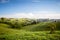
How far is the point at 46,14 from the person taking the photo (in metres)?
5.41

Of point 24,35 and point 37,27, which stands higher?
point 37,27

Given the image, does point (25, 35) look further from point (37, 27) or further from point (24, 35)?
point (37, 27)

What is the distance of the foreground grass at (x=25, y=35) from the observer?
519 cm

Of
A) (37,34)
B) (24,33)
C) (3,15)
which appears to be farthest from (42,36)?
(3,15)

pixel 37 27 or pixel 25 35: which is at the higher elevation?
pixel 37 27

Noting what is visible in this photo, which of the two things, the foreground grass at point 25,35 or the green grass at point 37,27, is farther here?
the green grass at point 37,27

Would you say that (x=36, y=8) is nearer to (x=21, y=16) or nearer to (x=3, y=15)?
(x=21, y=16)

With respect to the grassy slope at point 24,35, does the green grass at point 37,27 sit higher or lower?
higher

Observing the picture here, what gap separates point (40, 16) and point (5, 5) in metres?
1.36

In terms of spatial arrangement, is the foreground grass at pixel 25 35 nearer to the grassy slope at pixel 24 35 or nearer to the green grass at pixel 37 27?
the grassy slope at pixel 24 35

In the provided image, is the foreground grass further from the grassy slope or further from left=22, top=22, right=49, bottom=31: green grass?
left=22, top=22, right=49, bottom=31: green grass

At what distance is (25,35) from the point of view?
5234 mm

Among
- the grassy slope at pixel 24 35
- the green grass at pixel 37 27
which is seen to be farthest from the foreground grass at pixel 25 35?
the green grass at pixel 37 27

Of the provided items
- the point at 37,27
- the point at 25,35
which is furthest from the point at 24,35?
the point at 37,27
